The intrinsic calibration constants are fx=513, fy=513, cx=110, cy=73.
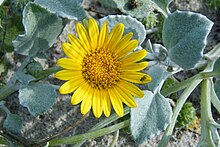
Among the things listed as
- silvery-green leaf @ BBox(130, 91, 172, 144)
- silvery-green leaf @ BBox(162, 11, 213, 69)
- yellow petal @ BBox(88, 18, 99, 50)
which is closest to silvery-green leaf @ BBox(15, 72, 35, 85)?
yellow petal @ BBox(88, 18, 99, 50)

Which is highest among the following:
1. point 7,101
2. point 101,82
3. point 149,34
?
point 101,82

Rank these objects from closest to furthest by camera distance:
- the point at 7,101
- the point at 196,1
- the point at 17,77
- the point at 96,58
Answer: the point at 96,58, the point at 17,77, the point at 7,101, the point at 196,1

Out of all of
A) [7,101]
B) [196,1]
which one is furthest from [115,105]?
[196,1]

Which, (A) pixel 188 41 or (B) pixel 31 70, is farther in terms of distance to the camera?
(B) pixel 31 70

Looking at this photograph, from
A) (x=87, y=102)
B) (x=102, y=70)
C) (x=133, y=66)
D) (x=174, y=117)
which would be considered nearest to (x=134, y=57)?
(x=133, y=66)

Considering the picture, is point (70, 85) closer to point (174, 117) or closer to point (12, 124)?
point (12, 124)

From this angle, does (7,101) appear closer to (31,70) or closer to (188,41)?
(31,70)

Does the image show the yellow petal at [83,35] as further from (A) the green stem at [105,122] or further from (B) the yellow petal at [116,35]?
(A) the green stem at [105,122]

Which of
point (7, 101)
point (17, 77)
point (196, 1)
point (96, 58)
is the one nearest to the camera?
point (96, 58)
